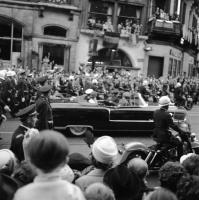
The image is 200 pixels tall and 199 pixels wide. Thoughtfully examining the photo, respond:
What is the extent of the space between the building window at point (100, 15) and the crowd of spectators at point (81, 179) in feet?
78.8

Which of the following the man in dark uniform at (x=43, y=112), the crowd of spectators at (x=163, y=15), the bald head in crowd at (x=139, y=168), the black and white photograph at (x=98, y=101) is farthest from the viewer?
the crowd of spectators at (x=163, y=15)

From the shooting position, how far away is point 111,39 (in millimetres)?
28531

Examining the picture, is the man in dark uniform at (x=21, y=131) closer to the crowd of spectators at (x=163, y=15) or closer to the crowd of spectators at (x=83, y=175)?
the crowd of spectators at (x=83, y=175)

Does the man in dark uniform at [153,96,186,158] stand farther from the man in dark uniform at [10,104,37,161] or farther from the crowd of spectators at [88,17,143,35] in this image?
the crowd of spectators at [88,17,143,35]

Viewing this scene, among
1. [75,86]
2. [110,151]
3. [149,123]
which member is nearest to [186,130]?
[149,123]

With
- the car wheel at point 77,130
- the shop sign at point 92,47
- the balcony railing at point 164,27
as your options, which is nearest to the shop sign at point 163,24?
the balcony railing at point 164,27

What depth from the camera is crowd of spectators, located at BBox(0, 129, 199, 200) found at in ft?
8.70

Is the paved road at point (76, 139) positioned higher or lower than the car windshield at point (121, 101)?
lower

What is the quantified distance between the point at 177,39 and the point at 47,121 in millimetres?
25404

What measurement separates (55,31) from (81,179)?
940 inches

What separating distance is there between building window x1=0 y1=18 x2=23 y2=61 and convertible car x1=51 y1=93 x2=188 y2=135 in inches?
571

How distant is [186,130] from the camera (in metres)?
8.95

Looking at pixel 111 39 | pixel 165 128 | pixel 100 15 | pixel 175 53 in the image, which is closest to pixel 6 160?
pixel 165 128

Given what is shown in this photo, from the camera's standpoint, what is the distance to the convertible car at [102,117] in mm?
12164
